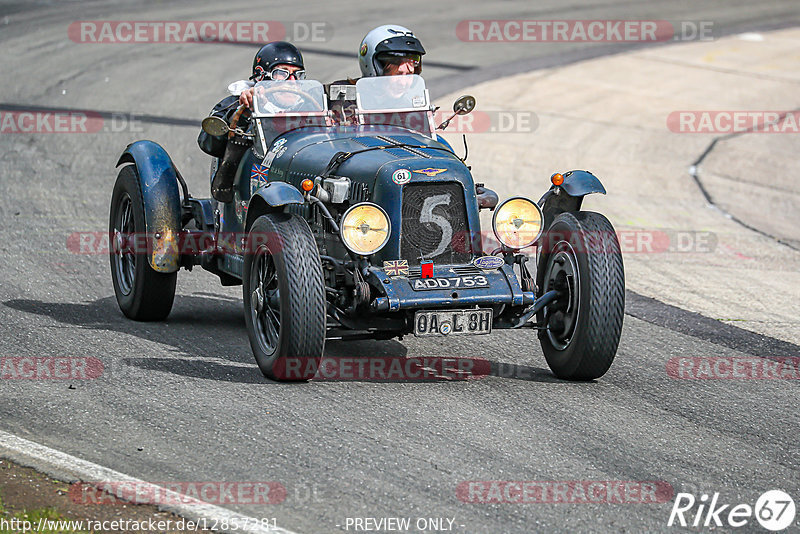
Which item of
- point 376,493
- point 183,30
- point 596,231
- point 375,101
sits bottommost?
point 376,493

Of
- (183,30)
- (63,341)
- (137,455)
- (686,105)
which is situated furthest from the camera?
(183,30)

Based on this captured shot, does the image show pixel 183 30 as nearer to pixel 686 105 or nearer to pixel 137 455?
pixel 686 105

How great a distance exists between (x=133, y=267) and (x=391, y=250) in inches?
103

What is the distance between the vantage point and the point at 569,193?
788cm

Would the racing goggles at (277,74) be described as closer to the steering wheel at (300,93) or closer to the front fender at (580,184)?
the steering wheel at (300,93)

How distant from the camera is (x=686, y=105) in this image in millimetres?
19719

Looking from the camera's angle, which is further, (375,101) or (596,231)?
(375,101)

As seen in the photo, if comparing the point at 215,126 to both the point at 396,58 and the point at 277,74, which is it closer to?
the point at 277,74

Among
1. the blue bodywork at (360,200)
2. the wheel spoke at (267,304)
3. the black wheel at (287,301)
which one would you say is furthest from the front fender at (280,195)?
the wheel spoke at (267,304)

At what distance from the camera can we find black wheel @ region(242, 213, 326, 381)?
698 centimetres

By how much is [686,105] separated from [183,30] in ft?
30.8

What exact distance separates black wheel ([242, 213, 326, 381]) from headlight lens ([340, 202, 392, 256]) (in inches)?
10.2

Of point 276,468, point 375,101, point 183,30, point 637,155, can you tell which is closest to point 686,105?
point 637,155

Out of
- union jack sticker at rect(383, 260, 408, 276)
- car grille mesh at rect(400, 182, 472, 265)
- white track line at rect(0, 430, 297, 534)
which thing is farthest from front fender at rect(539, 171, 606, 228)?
white track line at rect(0, 430, 297, 534)
